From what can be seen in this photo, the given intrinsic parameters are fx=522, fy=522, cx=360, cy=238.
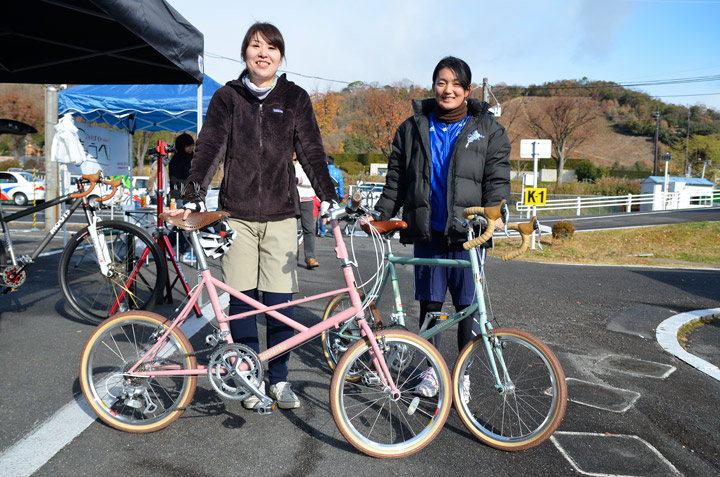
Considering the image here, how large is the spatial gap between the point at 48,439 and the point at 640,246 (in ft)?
60.6

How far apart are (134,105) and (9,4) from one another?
5379 millimetres

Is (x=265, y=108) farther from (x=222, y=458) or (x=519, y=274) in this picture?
→ (x=519, y=274)

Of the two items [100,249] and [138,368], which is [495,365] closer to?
[138,368]

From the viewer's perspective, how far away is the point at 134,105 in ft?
33.4

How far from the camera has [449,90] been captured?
3098 mm

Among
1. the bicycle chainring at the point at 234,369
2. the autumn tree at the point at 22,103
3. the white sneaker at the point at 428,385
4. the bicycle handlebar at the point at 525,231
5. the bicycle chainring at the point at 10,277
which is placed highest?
the autumn tree at the point at 22,103

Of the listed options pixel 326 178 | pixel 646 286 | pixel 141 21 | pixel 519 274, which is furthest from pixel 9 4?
pixel 646 286

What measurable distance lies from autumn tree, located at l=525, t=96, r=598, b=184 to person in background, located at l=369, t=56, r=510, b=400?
55058 mm

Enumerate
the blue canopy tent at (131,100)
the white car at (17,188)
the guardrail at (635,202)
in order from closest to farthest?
the blue canopy tent at (131,100) → the white car at (17,188) → the guardrail at (635,202)

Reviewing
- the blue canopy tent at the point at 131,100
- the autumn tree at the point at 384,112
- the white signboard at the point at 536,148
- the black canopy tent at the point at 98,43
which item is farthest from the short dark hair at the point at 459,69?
the autumn tree at the point at 384,112

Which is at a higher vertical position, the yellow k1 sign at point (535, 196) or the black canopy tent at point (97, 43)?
the black canopy tent at point (97, 43)

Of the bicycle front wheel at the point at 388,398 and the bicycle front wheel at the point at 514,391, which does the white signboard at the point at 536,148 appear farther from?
the bicycle front wheel at the point at 388,398

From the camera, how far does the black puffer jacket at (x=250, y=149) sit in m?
2.97

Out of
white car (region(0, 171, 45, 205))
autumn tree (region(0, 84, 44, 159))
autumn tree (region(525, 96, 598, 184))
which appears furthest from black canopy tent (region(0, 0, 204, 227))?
autumn tree (region(525, 96, 598, 184))
